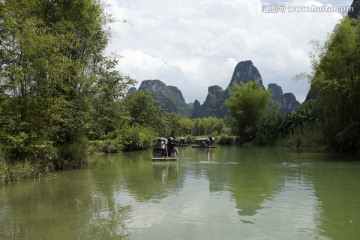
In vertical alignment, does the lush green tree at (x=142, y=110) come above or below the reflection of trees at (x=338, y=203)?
above

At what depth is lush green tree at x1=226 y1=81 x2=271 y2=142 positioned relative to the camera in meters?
46.2

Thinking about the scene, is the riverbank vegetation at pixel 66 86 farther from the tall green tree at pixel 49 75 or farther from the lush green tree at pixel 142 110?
the lush green tree at pixel 142 110

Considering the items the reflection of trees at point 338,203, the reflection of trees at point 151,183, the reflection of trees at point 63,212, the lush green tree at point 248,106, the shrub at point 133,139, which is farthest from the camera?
the lush green tree at point 248,106

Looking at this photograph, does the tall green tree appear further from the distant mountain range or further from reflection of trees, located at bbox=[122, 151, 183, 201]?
the distant mountain range

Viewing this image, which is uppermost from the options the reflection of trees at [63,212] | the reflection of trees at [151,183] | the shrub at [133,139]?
the shrub at [133,139]

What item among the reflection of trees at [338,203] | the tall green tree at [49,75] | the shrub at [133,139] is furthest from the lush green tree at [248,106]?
the reflection of trees at [338,203]

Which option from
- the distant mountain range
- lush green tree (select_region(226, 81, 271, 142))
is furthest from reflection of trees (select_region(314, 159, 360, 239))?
the distant mountain range

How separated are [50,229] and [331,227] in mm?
5301

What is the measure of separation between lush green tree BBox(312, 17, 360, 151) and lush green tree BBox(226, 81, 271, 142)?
2068cm

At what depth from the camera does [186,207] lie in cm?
816

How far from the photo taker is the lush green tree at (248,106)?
4616cm

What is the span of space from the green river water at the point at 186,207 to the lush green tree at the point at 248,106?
110ft

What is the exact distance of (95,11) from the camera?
17328mm

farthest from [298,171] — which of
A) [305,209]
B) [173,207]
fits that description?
[173,207]
